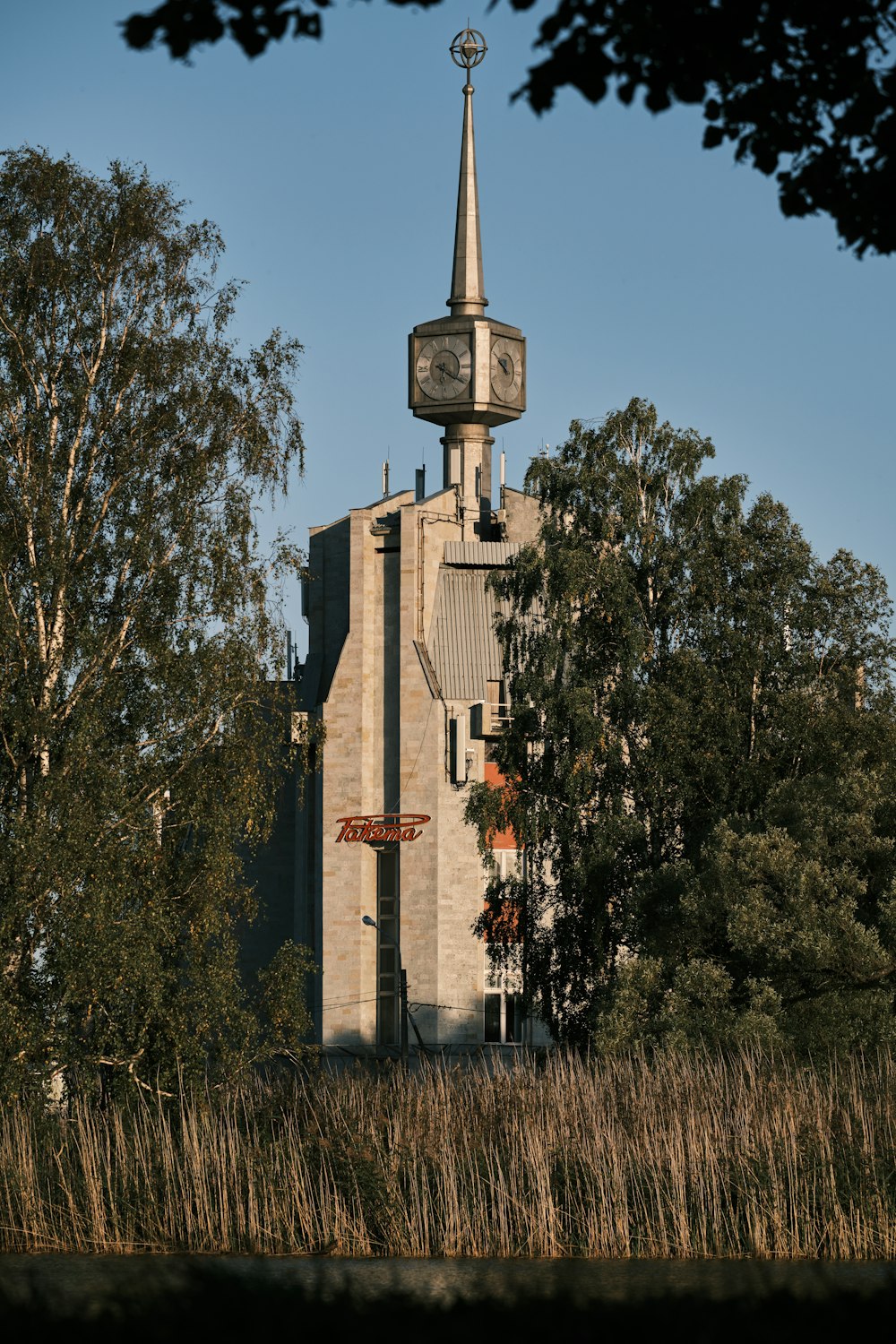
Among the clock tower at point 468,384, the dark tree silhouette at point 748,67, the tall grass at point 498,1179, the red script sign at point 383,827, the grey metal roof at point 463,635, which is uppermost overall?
the clock tower at point 468,384

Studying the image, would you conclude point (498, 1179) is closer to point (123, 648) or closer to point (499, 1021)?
point (123, 648)

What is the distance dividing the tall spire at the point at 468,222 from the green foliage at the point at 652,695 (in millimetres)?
32119

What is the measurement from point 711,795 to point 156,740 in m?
14.2

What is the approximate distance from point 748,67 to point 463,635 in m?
51.8

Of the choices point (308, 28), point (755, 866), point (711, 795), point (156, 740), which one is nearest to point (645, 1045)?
point (755, 866)

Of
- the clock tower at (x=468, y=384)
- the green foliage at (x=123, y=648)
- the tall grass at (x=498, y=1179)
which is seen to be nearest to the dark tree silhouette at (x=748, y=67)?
the tall grass at (x=498, y=1179)

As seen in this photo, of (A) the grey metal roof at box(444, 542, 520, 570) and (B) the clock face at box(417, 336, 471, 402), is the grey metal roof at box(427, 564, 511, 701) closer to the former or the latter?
(A) the grey metal roof at box(444, 542, 520, 570)

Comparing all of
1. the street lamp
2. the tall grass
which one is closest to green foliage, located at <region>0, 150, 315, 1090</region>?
the tall grass

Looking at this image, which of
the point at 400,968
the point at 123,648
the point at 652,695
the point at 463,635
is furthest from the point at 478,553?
the point at 123,648

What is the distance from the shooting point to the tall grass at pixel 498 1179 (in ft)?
66.9

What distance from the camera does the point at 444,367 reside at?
70500 mm

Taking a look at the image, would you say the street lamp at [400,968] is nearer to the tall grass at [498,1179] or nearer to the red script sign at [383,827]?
the red script sign at [383,827]

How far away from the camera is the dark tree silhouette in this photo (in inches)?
348

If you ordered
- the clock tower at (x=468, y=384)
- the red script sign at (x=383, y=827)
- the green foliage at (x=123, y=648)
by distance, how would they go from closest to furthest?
the green foliage at (x=123, y=648), the red script sign at (x=383, y=827), the clock tower at (x=468, y=384)
